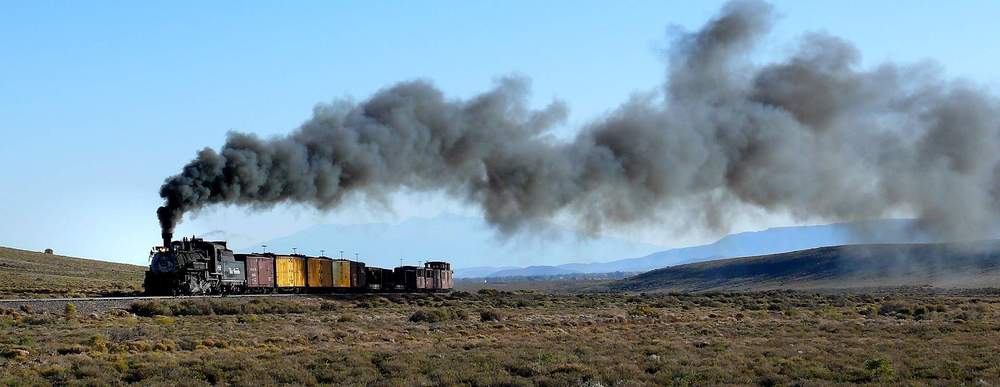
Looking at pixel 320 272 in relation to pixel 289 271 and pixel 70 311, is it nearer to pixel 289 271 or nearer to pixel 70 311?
pixel 289 271

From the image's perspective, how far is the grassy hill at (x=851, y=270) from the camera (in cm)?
11417

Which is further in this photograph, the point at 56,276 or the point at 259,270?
the point at 56,276

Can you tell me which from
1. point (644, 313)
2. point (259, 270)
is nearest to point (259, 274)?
point (259, 270)

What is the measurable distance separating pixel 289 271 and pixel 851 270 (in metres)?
101

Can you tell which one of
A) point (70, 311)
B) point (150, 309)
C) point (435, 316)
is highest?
point (70, 311)

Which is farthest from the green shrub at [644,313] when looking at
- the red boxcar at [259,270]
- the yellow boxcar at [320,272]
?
the yellow boxcar at [320,272]

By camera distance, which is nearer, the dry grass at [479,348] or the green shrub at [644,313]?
the dry grass at [479,348]

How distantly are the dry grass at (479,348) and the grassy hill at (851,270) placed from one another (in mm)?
77090

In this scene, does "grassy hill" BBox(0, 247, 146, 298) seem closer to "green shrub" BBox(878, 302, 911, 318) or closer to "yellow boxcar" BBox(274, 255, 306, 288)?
"yellow boxcar" BBox(274, 255, 306, 288)

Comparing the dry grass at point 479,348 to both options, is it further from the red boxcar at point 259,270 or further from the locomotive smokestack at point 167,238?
the red boxcar at point 259,270

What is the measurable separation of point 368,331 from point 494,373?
12.3m

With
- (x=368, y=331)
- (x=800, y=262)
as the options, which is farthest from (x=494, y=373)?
(x=800, y=262)

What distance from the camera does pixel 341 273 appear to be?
6381cm

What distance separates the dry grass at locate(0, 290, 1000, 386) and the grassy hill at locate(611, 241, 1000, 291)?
77090 millimetres
